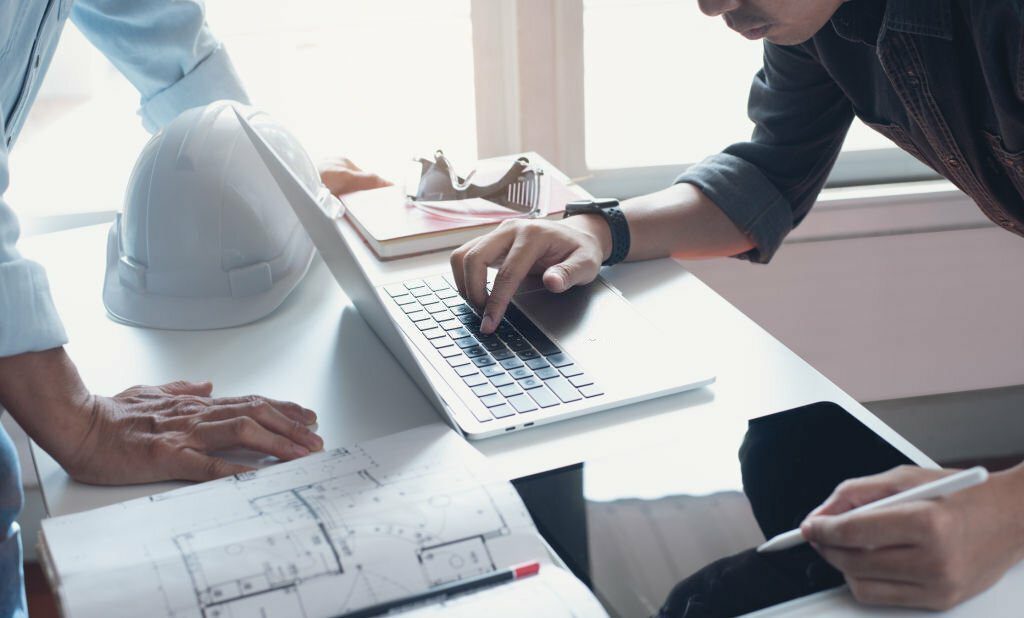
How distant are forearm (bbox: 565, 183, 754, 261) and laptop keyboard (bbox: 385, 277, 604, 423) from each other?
0.61ft

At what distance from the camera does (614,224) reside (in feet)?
3.61

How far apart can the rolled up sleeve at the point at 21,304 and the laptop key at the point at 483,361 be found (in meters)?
0.34

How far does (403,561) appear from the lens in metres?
0.62

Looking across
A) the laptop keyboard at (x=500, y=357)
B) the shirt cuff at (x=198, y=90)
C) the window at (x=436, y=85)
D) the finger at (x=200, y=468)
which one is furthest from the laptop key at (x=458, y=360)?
the window at (x=436, y=85)

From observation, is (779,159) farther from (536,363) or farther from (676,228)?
(536,363)

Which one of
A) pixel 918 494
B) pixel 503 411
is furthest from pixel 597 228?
pixel 918 494

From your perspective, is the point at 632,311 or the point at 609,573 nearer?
the point at 609,573

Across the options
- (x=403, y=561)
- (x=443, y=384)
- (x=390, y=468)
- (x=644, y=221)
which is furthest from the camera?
(x=644, y=221)

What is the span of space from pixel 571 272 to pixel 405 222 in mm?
281

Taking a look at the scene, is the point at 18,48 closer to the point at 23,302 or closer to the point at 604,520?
the point at 23,302

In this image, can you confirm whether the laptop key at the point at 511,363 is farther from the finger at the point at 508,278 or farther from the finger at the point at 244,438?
the finger at the point at 244,438

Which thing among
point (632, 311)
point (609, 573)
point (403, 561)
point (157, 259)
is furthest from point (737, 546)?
point (157, 259)

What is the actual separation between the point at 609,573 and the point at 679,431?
0.19 m

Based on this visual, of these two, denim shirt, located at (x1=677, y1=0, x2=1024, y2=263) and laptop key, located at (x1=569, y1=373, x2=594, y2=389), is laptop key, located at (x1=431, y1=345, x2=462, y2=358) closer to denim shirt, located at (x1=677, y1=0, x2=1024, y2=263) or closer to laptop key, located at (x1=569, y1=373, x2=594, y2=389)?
laptop key, located at (x1=569, y1=373, x2=594, y2=389)
